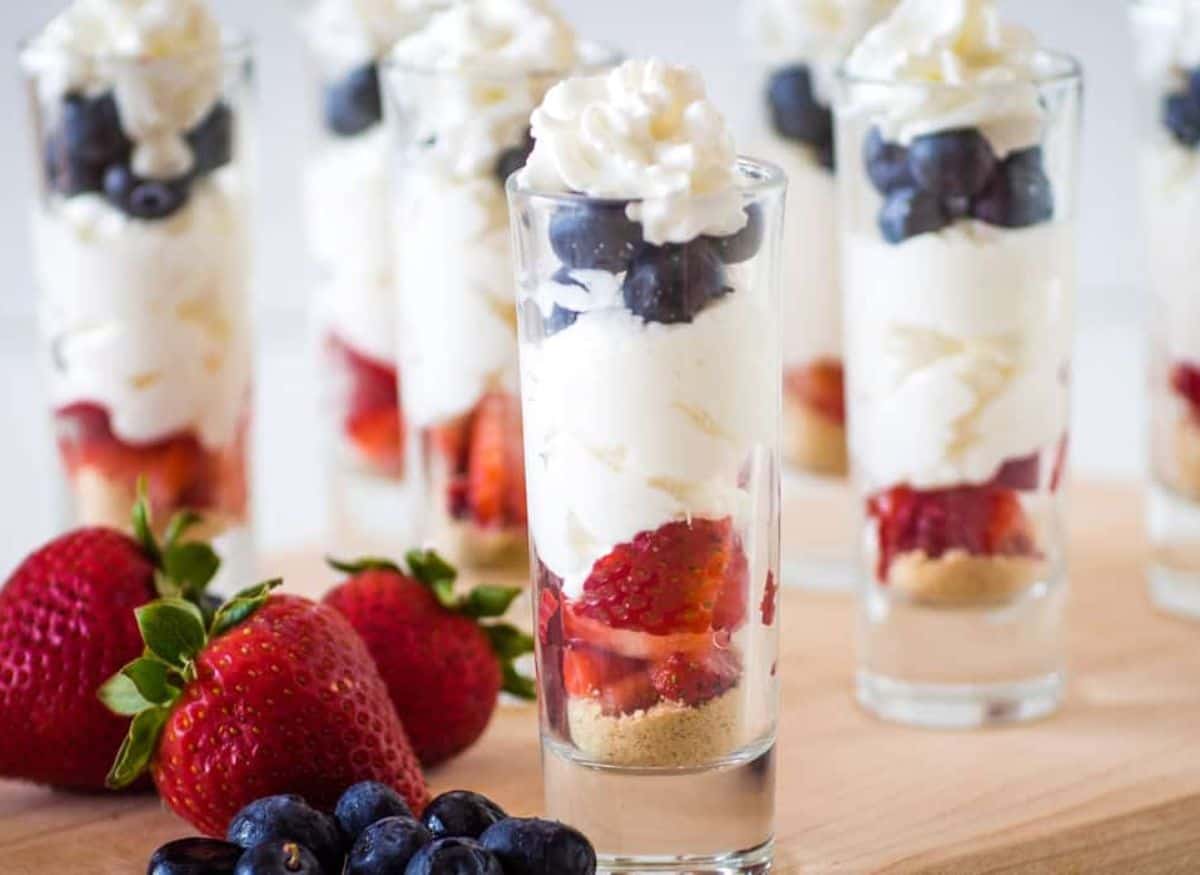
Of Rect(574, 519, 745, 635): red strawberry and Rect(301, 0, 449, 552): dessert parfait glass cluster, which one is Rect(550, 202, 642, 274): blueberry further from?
Rect(301, 0, 449, 552): dessert parfait glass cluster

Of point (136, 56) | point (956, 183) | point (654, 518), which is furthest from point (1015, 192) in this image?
point (136, 56)

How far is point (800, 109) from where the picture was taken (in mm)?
1948

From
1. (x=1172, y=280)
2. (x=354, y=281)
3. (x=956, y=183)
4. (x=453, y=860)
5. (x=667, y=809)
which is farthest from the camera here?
(x=354, y=281)

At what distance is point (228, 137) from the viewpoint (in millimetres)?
1775

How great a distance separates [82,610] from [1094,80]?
236 centimetres

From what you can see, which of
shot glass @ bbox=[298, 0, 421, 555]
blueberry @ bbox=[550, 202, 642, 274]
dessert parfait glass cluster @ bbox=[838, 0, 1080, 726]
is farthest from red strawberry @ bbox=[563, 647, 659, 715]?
shot glass @ bbox=[298, 0, 421, 555]

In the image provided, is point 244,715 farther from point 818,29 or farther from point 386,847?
point 818,29

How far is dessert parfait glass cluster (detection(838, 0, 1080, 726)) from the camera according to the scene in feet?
4.91

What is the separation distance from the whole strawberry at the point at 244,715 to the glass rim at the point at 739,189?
30 centimetres

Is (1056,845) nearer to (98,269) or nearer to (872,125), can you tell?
(872,125)

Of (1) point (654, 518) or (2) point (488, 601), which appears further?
(2) point (488, 601)

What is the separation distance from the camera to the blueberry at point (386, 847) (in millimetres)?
1168

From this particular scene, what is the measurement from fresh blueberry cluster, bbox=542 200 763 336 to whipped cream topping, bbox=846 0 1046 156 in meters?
0.35

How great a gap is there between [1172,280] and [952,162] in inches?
16.0
